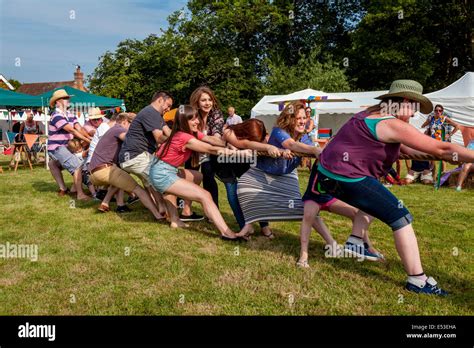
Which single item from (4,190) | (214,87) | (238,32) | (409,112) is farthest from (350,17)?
(409,112)

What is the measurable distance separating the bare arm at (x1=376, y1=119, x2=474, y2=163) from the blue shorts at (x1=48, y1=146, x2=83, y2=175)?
21.5 ft

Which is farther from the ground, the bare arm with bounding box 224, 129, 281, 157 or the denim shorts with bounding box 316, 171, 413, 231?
the bare arm with bounding box 224, 129, 281, 157

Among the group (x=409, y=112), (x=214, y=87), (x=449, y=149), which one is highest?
(x=214, y=87)

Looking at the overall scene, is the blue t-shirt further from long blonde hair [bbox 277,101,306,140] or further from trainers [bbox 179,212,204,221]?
trainers [bbox 179,212,204,221]

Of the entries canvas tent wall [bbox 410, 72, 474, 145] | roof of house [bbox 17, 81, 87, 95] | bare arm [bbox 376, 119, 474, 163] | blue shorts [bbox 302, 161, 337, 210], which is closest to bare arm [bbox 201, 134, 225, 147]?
blue shorts [bbox 302, 161, 337, 210]

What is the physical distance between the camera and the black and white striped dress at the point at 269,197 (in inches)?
185

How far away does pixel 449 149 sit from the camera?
3018 mm

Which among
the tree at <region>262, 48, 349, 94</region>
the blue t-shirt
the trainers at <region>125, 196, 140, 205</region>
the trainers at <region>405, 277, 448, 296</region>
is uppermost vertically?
the tree at <region>262, 48, 349, 94</region>

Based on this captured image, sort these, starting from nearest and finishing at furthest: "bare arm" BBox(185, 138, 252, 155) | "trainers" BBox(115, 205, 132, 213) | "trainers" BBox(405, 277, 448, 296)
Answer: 1. "trainers" BBox(405, 277, 448, 296)
2. "bare arm" BBox(185, 138, 252, 155)
3. "trainers" BBox(115, 205, 132, 213)

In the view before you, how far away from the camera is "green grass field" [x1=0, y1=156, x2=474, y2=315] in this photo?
3230 mm

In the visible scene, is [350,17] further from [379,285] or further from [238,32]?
[379,285]

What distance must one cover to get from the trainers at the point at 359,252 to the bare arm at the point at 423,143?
1305mm

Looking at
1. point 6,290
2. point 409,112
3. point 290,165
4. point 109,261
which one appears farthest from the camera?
point 290,165
